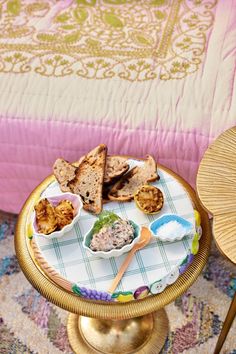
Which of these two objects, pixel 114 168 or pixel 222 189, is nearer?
pixel 222 189

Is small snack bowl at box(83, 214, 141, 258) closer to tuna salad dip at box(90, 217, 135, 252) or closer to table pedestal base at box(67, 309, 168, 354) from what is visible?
tuna salad dip at box(90, 217, 135, 252)

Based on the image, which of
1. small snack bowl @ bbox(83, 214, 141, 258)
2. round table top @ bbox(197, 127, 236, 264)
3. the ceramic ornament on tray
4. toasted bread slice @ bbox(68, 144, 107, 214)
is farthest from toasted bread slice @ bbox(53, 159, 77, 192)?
round table top @ bbox(197, 127, 236, 264)

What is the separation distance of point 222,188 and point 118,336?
0.75 meters

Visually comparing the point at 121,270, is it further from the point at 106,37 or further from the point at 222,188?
the point at 106,37

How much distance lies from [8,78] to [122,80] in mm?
468

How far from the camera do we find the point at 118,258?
57.0 inches

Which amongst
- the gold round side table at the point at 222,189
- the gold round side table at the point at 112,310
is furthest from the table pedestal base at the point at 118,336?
the gold round side table at the point at 222,189

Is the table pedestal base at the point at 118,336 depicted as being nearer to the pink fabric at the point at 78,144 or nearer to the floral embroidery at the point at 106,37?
the pink fabric at the point at 78,144

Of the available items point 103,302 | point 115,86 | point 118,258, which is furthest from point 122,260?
point 115,86

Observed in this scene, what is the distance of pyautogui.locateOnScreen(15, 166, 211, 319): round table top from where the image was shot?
1.40m

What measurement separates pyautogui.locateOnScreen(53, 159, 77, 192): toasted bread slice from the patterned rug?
61 centimetres

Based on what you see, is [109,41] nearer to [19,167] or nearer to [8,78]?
[8,78]

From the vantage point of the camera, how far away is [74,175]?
165 cm

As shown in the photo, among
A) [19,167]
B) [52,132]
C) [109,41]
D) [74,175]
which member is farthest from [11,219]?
[109,41]
